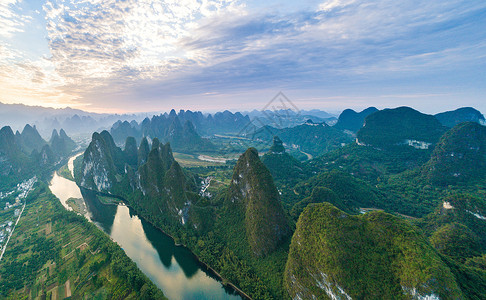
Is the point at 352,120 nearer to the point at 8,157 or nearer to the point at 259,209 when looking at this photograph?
the point at 259,209

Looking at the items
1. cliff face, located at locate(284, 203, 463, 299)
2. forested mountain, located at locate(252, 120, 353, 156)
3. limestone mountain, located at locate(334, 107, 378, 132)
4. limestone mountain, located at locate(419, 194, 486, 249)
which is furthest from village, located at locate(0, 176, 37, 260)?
limestone mountain, located at locate(334, 107, 378, 132)

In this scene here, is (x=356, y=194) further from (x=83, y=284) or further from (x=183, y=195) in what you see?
(x=83, y=284)

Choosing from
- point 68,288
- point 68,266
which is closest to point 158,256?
point 68,288

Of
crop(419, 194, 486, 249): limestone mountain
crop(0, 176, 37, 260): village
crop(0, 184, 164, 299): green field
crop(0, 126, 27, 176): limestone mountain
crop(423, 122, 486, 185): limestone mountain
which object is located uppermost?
crop(423, 122, 486, 185): limestone mountain

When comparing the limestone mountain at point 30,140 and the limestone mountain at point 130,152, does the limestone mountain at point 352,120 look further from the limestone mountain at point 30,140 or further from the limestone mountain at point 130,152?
the limestone mountain at point 30,140

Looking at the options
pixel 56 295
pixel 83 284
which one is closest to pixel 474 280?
pixel 83 284

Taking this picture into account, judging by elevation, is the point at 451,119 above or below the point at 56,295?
above

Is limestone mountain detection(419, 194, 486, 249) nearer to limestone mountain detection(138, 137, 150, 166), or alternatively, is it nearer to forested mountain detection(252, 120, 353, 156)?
forested mountain detection(252, 120, 353, 156)
